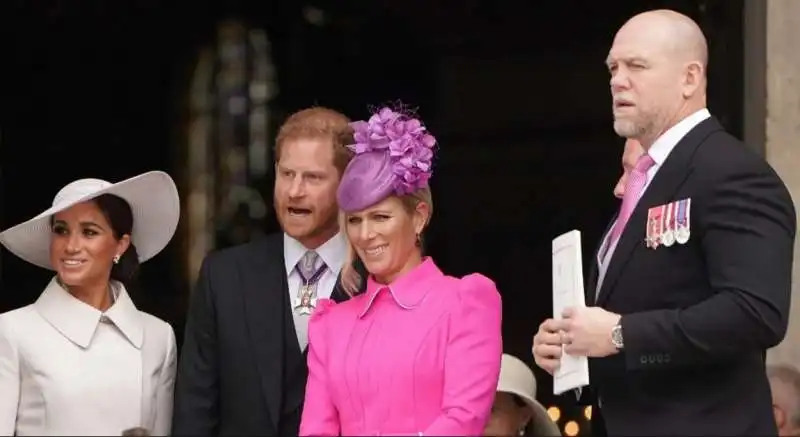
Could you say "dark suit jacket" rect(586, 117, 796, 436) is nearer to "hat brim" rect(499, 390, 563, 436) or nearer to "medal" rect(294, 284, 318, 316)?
"medal" rect(294, 284, 318, 316)

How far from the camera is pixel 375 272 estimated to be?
17.8 feet

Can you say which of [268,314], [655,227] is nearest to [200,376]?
[268,314]

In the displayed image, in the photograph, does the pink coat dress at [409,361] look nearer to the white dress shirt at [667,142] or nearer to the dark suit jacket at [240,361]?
the dark suit jacket at [240,361]

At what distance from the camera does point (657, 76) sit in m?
5.15

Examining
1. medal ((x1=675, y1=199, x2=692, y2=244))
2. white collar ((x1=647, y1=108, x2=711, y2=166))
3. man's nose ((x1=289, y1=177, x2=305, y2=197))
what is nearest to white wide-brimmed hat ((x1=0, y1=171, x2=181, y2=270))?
man's nose ((x1=289, y1=177, x2=305, y2=197))

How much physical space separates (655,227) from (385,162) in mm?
773

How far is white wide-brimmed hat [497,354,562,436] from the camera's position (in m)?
6.29

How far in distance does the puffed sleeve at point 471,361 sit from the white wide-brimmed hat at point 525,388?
3.02 ft

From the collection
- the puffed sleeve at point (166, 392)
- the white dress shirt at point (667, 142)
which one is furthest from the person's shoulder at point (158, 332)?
the white dress shirt at point (667, 142)

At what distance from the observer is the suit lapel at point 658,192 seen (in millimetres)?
5070

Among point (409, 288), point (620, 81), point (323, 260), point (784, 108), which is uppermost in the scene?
point (784, 108)

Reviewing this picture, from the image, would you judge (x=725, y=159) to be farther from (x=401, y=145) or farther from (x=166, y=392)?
(x=166, y=392)

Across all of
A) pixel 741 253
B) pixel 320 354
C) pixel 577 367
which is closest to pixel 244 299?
pixel 320 354

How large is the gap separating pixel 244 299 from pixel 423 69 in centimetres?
271
